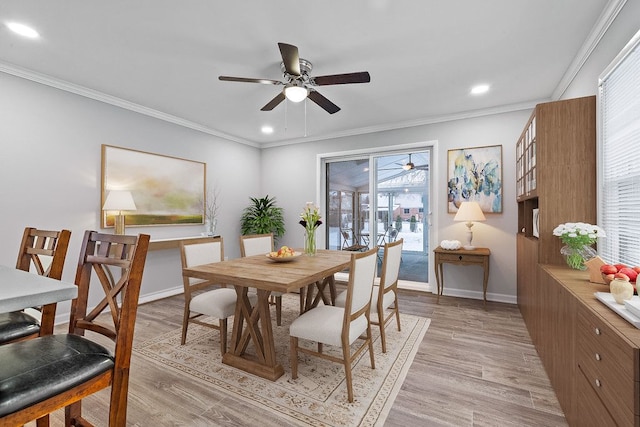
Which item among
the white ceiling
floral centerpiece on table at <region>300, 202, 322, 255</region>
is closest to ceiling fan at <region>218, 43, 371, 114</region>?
the white ceiling

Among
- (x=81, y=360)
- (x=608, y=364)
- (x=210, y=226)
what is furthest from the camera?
(x=210, y=226)

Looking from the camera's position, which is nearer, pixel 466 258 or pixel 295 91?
pixel 295 91

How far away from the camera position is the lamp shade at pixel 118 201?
3395 mm

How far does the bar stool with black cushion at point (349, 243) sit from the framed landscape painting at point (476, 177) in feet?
5.57

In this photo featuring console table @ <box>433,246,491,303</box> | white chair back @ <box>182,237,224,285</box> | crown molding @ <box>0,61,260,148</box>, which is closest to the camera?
white chair back @ <box>182,237,224,285</box>

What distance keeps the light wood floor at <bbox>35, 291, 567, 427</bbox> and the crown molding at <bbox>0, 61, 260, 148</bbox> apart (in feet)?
9.15

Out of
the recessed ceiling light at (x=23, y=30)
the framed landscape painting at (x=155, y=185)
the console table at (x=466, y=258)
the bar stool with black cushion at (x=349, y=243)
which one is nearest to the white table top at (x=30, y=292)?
the recessed ceiling light at (x=23, y=30)

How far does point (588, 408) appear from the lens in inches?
54.6

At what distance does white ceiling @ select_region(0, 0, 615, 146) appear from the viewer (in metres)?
2.10

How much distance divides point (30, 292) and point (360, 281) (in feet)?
5.31

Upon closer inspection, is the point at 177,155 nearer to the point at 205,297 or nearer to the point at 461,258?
the point at 205,297

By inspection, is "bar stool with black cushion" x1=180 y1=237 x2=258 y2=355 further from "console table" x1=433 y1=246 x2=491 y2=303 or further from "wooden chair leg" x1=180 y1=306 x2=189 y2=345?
"console table" x1=433 y1=246 x2=491 y2=303

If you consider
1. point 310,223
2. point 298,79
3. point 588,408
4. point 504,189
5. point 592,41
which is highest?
point 592,41

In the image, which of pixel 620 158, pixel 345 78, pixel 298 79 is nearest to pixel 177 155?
pixel 298 79
